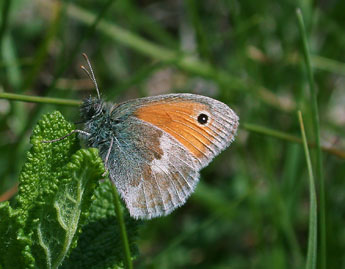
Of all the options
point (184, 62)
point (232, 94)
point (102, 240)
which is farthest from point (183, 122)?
point (232, 94)

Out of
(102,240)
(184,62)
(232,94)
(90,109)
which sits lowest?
(102,240)

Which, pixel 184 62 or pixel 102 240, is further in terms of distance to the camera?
pixel 184 62

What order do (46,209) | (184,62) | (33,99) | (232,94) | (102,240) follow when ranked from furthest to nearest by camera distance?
(232,94)
(184,62)
(33,99)
(102,240)
(46,209)

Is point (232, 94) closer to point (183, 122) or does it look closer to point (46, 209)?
point (183, 122)

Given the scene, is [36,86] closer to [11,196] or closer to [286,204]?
[11,196]

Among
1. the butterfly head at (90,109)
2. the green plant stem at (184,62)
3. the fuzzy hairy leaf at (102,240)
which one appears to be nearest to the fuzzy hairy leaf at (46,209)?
the fuzzy hairy leaf at (102,240)

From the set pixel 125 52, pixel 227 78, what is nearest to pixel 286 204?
pixel 227 78

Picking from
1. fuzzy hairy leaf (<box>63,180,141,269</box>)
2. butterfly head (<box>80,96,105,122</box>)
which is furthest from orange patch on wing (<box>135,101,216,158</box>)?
fuzzy hairy leaf (<box>63,180,141,269</box>)

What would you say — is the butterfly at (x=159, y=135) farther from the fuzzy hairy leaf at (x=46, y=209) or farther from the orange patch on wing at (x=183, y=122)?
the fuzzy hairy leaf at (x=46, y=209)
